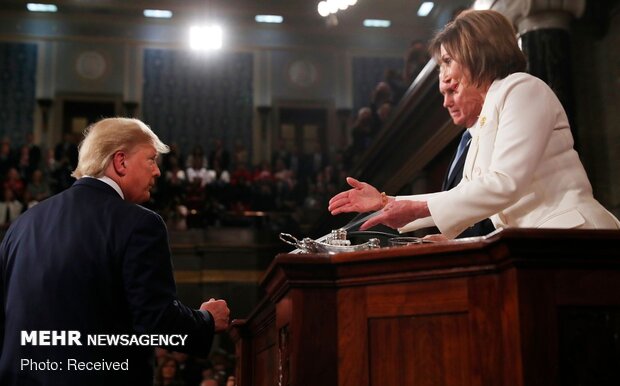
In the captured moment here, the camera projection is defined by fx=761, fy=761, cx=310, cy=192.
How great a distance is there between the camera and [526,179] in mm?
1745

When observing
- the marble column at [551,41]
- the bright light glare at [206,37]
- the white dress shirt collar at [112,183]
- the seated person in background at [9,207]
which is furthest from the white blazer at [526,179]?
the bright light glare at [206,37]

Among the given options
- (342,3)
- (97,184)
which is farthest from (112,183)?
(342,3)

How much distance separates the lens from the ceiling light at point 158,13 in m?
15.1

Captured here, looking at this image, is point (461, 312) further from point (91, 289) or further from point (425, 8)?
point (425, 8)

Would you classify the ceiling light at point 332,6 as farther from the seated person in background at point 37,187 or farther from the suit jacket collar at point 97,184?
the suit jacket collar at point 97,184

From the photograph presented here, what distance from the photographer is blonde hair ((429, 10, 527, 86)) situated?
80.7 inches

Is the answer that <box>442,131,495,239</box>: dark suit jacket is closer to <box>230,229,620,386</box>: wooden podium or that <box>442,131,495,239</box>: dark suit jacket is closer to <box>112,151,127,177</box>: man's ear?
<box>230,229,620,386</box>: wooden podium

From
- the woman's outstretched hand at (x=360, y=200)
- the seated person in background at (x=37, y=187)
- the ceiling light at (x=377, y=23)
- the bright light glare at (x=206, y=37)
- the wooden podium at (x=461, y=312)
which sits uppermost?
the ceiling light at (x=377, y=23)

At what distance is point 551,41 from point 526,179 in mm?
2574

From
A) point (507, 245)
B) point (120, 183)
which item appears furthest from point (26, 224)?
point (507, 245)

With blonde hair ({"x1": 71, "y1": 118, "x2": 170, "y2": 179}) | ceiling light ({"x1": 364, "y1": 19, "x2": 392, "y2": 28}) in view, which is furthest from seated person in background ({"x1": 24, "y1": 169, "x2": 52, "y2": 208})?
blonde hair ({"x1": 71, "y1": 118, "x2": 170, "y2": 179})

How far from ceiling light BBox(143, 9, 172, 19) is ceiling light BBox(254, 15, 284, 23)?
5.77 feet

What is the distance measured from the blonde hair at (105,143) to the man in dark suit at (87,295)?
70mm

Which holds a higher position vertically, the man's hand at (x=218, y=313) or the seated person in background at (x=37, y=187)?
the seated person in background at (x=37, y=187)
